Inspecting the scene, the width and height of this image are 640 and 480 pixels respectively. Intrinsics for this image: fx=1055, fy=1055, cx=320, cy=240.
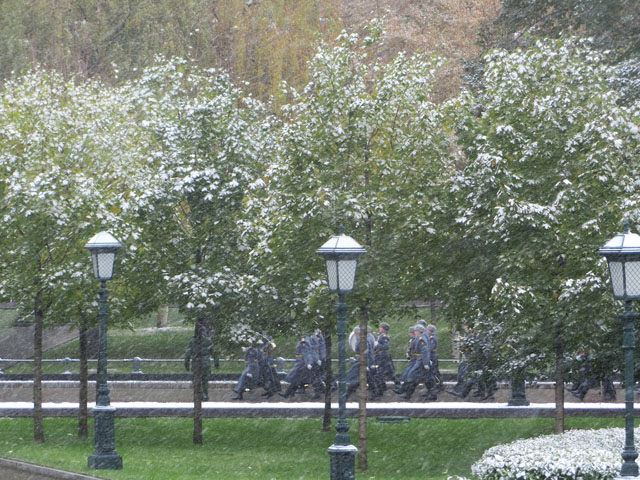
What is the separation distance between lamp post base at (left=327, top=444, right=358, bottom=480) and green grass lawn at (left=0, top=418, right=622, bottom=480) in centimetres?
288

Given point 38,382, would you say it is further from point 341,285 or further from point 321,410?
point 341,285

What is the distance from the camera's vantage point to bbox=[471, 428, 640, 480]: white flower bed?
→ 1281 centimetres

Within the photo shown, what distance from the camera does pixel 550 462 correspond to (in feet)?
42.6

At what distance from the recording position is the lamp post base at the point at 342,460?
13.2m

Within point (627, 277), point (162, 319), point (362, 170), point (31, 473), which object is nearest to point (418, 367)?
point (362, 170)

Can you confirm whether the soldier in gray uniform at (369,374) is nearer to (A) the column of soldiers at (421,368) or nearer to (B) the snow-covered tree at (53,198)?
(A) the column of soldiers at (421,368)

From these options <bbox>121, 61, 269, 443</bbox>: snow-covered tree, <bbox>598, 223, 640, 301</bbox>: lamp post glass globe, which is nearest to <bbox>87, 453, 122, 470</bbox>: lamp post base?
<bbox>121, 61, 269, 443</bbox>: snow-covered tree

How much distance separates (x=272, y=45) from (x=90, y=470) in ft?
71.5

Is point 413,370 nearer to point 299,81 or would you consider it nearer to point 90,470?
point 90,470

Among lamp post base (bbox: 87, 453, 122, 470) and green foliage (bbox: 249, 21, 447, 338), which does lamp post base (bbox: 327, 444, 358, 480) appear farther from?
green foliage (bbox: 249, 21, 447, 338)

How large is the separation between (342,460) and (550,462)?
8.46ft

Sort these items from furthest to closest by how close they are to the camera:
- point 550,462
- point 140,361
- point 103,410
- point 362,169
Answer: point 140,361 → point 362,169 → point 103,410 → point 550,462

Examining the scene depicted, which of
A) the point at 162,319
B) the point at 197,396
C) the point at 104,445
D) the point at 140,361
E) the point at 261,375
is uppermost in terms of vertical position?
the point at 162,319

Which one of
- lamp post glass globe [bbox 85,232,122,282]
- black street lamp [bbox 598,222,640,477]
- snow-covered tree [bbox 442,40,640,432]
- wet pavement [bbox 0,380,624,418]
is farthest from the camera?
wet pavement [bbox 0,380,624,418]
